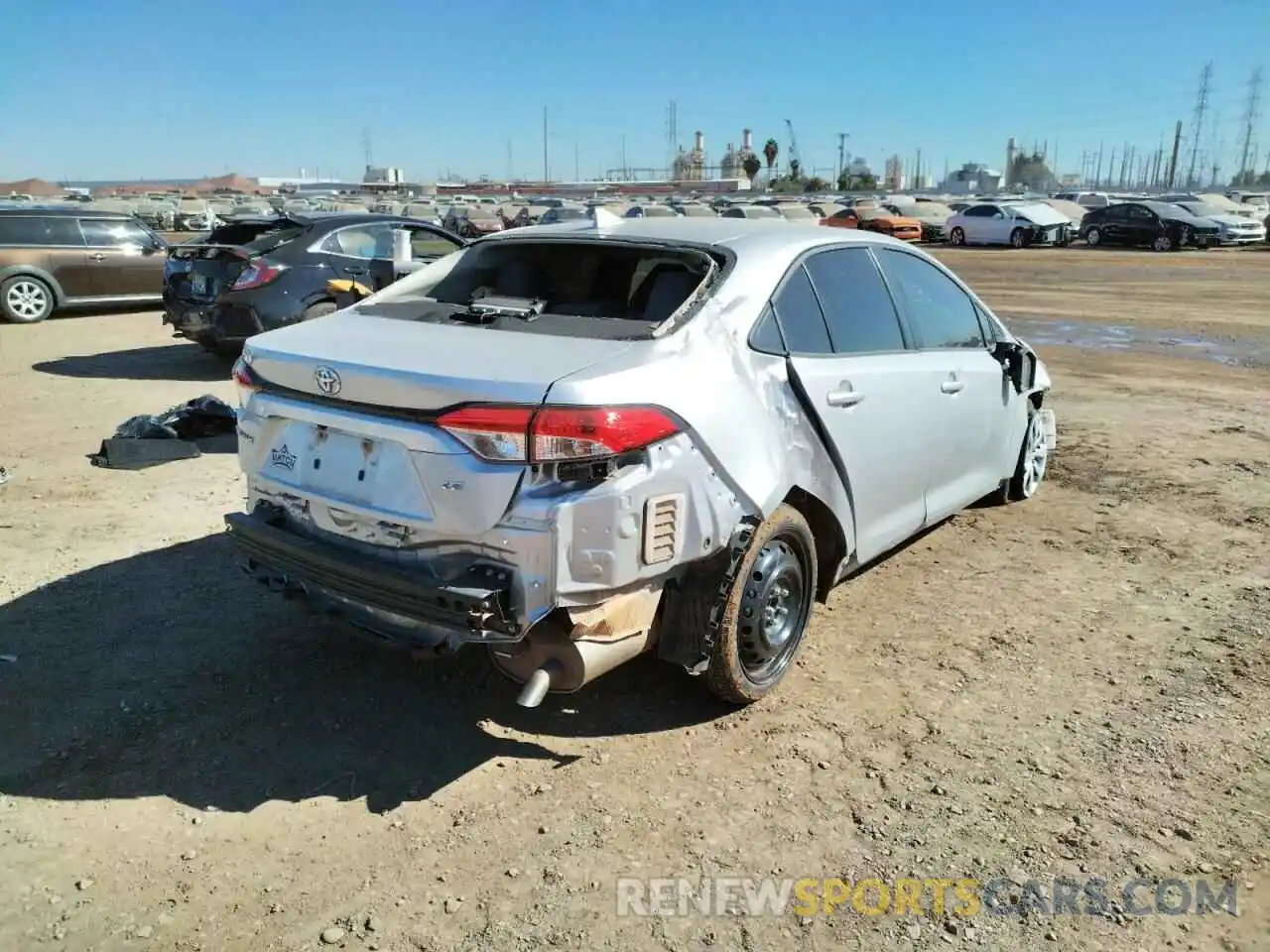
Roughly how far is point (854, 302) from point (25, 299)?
1367 cm

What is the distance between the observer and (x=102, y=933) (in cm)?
258

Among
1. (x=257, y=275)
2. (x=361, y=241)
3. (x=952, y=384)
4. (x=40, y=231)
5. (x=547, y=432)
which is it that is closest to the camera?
(x=547, y=432)

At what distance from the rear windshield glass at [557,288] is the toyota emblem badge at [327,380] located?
628 mm

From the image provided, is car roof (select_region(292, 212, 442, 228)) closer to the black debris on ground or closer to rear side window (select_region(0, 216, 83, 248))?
the black debris on ground

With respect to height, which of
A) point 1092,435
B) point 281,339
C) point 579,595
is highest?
point 281,339

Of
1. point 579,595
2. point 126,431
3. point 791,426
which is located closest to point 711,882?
point 579,595

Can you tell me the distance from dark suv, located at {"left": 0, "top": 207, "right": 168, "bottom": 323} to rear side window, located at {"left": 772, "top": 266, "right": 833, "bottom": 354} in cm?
1309

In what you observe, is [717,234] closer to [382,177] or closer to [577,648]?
[577,648]

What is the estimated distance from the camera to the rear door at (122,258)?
13992 mm

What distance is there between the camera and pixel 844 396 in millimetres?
3820

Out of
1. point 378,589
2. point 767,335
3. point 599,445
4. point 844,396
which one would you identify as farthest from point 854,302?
point 378,589

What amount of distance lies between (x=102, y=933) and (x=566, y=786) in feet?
4.53

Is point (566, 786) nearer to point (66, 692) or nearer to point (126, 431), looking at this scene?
point (66, 692)

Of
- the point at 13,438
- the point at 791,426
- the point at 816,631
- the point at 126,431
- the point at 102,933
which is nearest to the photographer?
the point at 102,933
